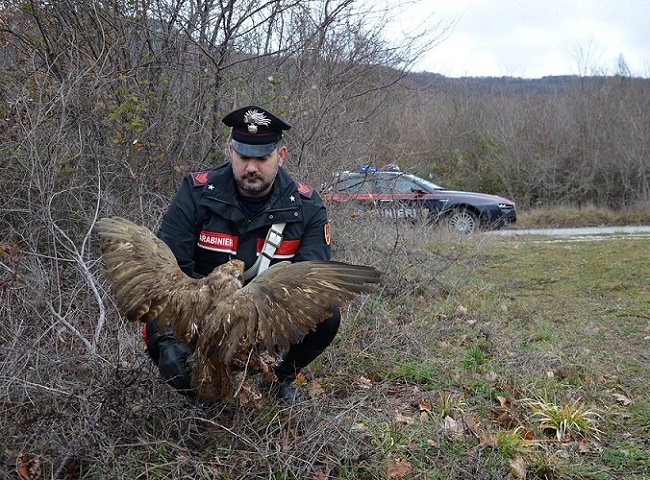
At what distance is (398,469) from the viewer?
3584mm

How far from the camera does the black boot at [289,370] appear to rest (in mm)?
4027

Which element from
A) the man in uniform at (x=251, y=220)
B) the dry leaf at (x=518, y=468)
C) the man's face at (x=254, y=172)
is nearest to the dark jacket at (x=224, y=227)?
the man in uniform at (x=251, y=220)

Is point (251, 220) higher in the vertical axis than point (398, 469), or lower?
higher

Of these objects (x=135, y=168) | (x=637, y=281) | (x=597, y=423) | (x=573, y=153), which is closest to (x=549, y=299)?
(x=637, y=281)

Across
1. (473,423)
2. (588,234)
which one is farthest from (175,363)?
(588,234)

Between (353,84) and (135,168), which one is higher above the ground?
(353,84)

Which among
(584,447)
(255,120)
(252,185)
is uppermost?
(255,120)

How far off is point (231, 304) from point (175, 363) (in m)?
0.51

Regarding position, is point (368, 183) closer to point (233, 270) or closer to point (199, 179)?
point (199, 179)

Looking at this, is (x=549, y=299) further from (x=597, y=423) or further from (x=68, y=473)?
(x=68, y=473)

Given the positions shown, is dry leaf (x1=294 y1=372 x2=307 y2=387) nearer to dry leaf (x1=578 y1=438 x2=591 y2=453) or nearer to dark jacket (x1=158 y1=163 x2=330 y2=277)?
dark jacket (x1=158 y1=163 x2=330 y2=277)

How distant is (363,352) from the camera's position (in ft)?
17.3

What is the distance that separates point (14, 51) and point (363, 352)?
4549 mm

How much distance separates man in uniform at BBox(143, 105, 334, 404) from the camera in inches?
157
